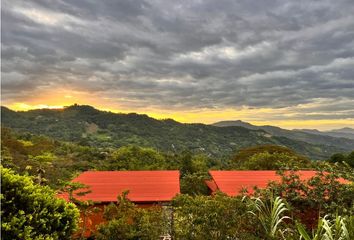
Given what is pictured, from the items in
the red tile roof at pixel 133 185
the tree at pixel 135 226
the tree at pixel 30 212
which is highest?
the tree at pixel 30 212

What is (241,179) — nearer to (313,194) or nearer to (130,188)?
(313,194)

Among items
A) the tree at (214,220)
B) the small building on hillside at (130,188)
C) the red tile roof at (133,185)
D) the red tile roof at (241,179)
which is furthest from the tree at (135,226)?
the red tile roof at (241,179)

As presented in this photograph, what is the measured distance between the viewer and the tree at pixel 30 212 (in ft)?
26.9

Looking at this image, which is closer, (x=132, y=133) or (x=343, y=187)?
(x=343, y=187)

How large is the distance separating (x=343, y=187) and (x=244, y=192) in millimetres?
4298

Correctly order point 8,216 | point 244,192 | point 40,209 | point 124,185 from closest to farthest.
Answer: point 8,216
point 40,209
point 244,192
point 124,185

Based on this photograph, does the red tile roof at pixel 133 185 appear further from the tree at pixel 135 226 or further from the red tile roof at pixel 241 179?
the tree at pixel 135 226

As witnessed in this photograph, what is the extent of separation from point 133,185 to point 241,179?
6.67m

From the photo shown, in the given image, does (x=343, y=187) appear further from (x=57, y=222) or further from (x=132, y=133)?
(x=132, y=133)

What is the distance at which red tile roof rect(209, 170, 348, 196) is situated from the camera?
18.8m

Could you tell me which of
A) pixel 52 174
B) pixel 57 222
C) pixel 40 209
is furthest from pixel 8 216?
pixel 52 174

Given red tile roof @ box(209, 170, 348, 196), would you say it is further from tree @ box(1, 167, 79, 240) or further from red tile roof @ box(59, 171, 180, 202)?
tree @ box(1, 167, 79, 240)

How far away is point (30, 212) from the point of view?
8.94m

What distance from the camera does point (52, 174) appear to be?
125 ft
